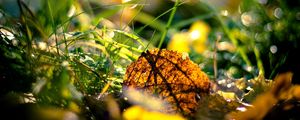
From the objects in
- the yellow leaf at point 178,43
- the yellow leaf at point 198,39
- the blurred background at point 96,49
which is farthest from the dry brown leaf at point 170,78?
the yellow leaf at point 198,39

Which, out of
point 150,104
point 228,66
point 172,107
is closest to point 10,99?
point 150,104

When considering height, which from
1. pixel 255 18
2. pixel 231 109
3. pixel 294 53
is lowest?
pixel 231 109

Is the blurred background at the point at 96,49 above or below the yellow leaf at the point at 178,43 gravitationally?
below

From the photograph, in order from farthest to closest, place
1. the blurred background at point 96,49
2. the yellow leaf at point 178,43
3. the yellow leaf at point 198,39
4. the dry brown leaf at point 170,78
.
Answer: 1. the yellow leaf at point 198,39
2. the yellow leaf at point 178,43
3. the dry brown leaf at point 170,78
4. the blurred background at point 96,49

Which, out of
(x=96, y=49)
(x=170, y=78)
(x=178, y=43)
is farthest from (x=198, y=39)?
(x=170, y=78)

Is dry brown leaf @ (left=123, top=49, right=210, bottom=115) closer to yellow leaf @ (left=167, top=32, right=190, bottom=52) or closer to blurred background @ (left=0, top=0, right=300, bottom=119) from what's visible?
blurred background @ (left=0, top=0, right=300, bottom=119)

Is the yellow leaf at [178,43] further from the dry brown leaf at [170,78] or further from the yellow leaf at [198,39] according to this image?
the dry brown leaf at [170,78]

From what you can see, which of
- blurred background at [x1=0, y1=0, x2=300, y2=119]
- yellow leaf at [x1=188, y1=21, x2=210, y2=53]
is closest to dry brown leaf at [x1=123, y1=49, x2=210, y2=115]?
blurred background at [x1=0, y1=0, x2=300, y2=119]

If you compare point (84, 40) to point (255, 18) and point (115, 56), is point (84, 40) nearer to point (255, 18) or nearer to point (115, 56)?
point (115, 56)

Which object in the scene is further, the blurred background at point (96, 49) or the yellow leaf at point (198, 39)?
the yellow leaf at point (198, 39)
